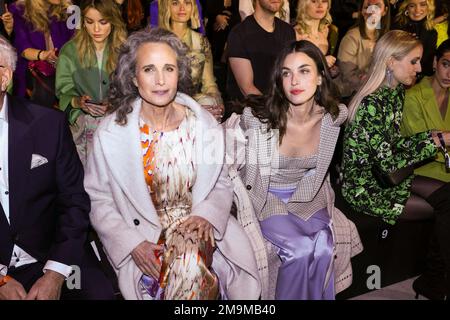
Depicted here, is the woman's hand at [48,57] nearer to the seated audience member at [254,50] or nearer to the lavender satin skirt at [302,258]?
the seated audience member at [254,50]

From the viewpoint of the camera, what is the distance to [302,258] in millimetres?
3594

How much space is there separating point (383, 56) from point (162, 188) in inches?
69.9

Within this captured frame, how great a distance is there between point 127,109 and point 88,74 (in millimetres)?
1561

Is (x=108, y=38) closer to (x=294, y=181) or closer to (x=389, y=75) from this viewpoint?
(x=294, y=181)

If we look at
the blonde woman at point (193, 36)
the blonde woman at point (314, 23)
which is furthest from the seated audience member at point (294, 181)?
the blonde woman at point (314, 23)

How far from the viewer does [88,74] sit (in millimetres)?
4871

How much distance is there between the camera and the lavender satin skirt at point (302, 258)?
3602 millimetres

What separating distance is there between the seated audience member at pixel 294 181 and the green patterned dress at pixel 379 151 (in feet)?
0.72

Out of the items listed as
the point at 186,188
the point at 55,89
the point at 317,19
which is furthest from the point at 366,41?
the point at 186,188

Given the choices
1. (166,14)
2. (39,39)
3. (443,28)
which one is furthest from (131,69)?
(443,28)

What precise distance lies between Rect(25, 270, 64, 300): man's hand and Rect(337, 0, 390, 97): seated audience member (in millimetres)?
3535
